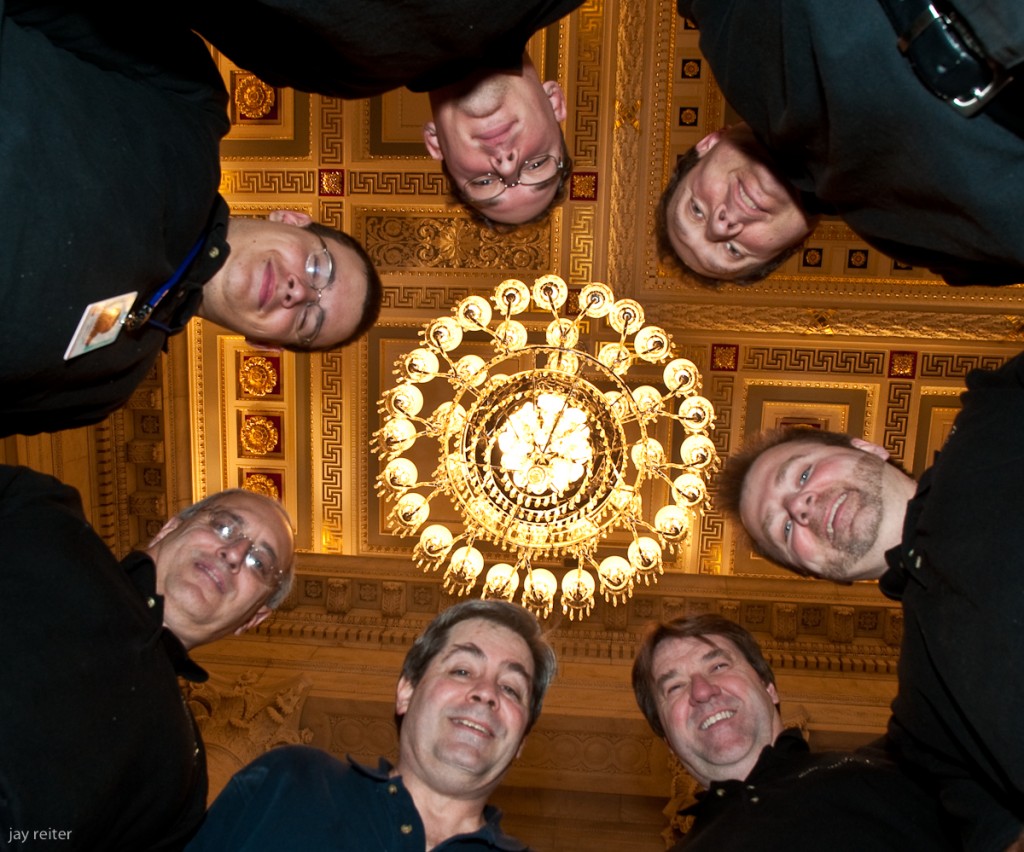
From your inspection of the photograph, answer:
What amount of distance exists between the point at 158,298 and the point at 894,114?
7.03 feet

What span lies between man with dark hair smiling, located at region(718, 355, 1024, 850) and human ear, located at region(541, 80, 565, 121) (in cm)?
161

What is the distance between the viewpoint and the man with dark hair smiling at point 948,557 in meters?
2.19

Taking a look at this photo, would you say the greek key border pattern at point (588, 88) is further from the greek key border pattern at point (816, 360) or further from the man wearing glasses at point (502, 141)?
the man wearing glasses at point (502, 141)

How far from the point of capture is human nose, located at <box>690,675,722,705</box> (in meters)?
3.51

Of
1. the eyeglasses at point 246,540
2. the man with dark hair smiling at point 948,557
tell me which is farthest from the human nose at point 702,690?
the eyeglasses at point 246,540

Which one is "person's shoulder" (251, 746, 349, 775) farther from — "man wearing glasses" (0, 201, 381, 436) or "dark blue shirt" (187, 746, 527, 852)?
"man wearing glasses" (0, 201, 381, 436)

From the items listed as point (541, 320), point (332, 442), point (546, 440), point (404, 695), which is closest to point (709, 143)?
point (546, 440)

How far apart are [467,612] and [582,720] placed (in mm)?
3205

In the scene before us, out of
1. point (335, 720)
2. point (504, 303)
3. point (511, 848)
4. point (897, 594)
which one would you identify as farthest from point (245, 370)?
point (897, 594)

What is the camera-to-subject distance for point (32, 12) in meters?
2.10


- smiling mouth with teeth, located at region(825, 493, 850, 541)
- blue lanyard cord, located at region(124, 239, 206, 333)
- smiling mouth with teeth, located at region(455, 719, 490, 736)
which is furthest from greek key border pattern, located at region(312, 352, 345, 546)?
smiling mouth with teeth, located at region(825, 493, 850, 541)

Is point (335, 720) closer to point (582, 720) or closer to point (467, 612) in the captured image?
point (582, 720)

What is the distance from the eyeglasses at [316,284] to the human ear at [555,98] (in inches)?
41.4

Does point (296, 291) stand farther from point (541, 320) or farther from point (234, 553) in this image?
point (541, 320)
